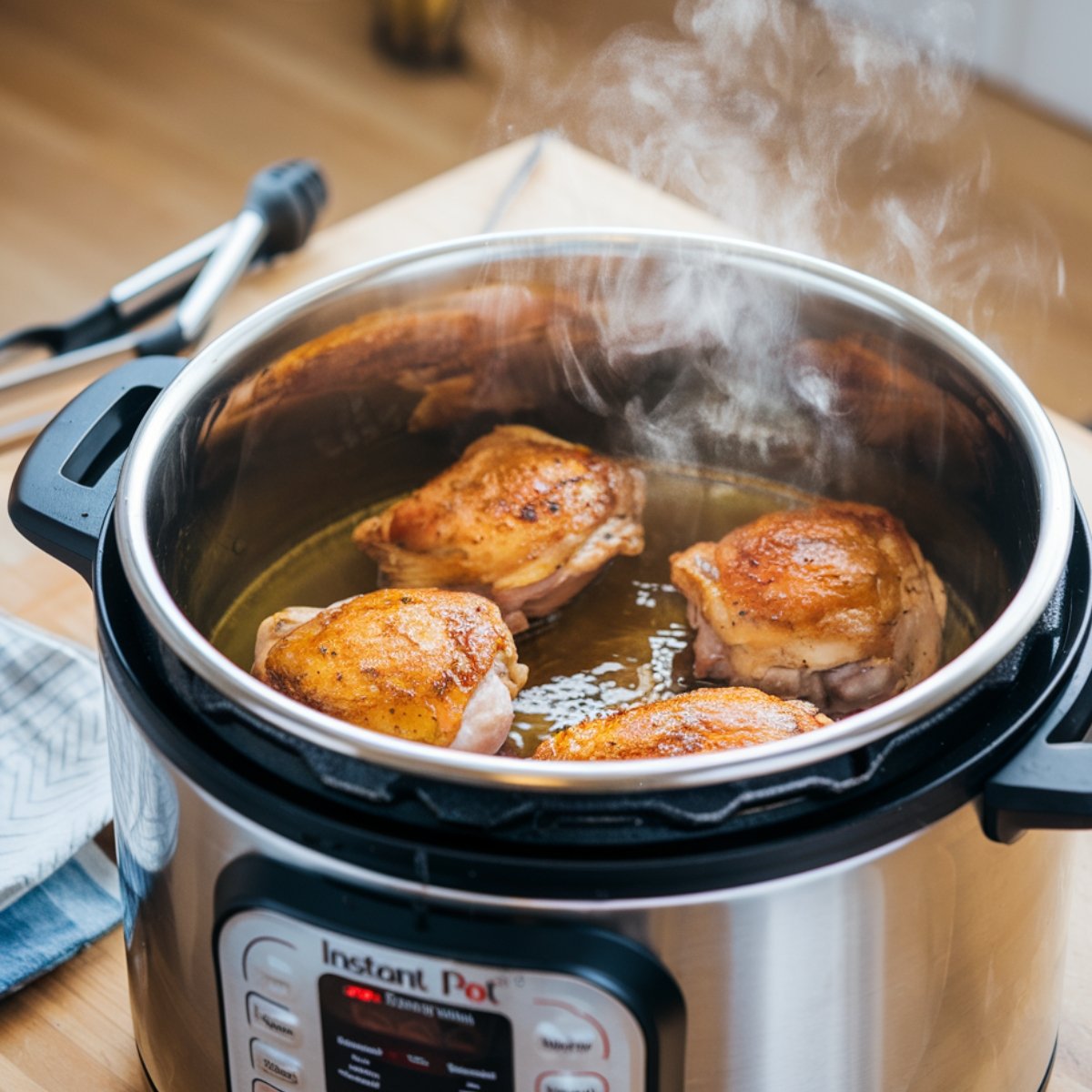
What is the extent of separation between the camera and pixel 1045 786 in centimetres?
81

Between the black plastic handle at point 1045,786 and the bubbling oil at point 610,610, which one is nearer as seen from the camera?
the black plastic handle at point 1045,786

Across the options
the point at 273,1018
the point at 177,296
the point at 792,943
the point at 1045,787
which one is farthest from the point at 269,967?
the point at 177,296

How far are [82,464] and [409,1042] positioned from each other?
0.54 metres

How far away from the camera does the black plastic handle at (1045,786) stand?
0.80 m

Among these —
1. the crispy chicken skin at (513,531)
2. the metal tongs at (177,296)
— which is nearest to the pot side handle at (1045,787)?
the crispy chicken skin at (513,531)

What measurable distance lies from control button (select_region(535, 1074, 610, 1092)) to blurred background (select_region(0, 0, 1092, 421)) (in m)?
1.03

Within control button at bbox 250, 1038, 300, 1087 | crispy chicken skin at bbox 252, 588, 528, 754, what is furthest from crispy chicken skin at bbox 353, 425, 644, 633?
control button at bbox 250, 1038, 300, 1087

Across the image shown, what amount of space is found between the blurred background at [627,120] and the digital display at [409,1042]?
103cm

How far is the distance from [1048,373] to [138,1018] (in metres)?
2.23

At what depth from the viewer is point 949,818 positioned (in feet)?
2.71

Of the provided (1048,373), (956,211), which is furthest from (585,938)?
(1048,373)

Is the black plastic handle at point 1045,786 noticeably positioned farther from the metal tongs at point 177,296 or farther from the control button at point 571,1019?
the metal tongs at point 177,296

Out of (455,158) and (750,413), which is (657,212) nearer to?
(750,413)

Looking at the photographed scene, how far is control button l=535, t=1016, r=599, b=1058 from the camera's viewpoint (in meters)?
0.81
